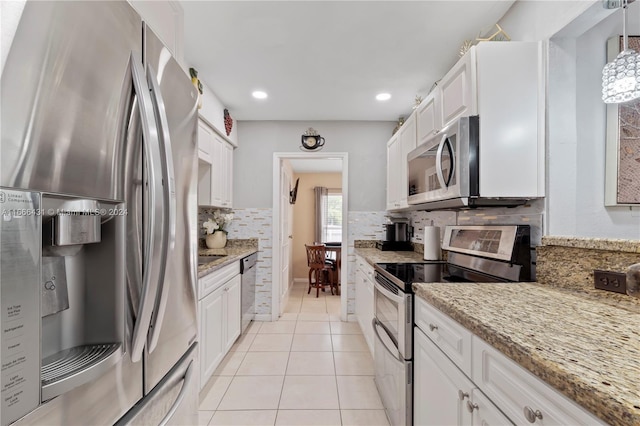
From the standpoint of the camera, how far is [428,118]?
2.12m

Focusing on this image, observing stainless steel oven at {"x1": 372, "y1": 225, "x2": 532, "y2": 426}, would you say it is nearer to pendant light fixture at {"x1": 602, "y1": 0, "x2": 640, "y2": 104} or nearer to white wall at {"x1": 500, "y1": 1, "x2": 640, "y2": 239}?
white wall at {"x1": 500, "y1": 1, "x2": 640, "y2": 239}

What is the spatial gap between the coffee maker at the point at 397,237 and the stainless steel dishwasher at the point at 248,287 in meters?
1.50

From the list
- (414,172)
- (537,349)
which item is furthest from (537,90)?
(537,349)

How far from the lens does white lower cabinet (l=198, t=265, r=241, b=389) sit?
6.50 feet

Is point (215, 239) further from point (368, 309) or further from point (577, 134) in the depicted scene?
point (577, 134)

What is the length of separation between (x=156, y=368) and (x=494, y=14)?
2.41m

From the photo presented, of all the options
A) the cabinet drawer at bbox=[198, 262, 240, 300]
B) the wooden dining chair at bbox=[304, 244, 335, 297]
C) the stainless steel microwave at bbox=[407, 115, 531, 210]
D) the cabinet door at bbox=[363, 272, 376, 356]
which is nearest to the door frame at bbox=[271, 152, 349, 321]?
the cabinet door at bbox=[363, 272, 376, 356]

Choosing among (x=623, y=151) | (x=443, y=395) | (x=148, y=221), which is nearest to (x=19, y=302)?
(x=148, y=221)

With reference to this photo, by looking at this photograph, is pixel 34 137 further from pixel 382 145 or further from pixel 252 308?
pixel 382 145

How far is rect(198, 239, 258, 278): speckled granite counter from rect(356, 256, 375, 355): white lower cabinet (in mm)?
1228

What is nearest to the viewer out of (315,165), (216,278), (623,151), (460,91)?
(623,151)

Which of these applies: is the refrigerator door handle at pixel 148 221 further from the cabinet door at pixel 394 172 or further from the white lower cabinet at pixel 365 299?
the cabinet door at pixel 394 172

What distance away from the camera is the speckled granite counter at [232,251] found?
2.28m

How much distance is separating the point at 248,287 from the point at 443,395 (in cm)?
244
